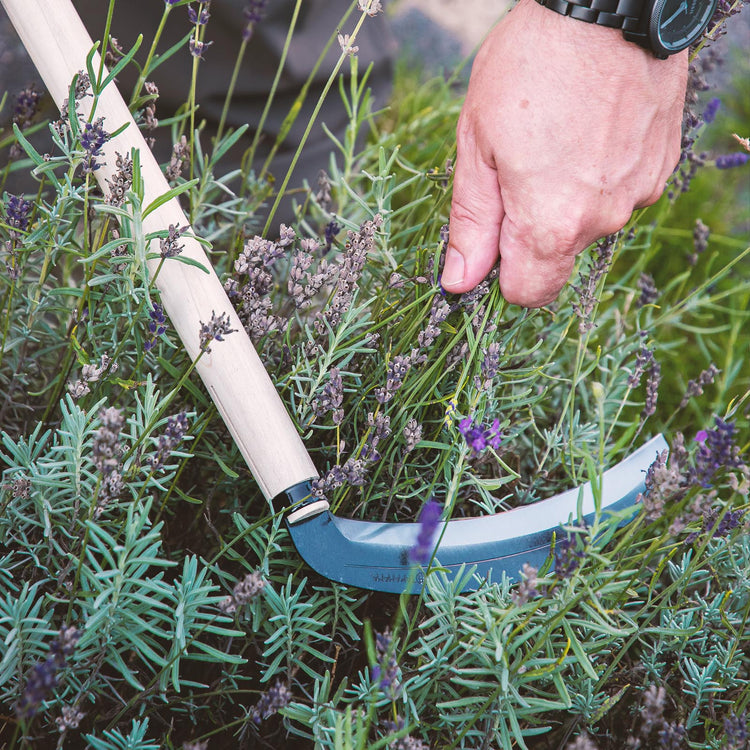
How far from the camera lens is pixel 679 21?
1.31 metres

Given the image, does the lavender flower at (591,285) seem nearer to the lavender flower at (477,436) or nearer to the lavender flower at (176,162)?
the lavender flower at (477,436)

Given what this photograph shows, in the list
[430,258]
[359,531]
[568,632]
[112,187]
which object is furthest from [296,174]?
[568,632]

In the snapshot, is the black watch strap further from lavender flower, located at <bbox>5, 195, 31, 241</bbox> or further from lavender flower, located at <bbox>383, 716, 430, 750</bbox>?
lavender flower, located at <bbox>383, 716, 430, 750</bbox>

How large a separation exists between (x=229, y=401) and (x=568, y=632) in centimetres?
67

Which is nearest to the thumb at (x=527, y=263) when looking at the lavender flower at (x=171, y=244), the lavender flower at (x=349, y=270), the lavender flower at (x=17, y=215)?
the lavender flower at (x=349, y=270)

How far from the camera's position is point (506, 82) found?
132 centimetres

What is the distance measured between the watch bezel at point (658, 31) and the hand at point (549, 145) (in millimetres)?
30

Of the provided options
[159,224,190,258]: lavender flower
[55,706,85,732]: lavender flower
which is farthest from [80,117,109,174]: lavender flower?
[55,706,85,732]: lavender flower

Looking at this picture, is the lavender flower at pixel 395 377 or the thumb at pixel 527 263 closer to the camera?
the lavender flower at pixel 395 377

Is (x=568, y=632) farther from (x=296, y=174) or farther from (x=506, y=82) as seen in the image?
(x=296, y=174)

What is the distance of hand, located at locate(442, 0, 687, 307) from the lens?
1304 millimetres

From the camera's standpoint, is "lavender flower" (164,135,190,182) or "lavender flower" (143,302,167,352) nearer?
"lavender flower" (143,302,167,352)

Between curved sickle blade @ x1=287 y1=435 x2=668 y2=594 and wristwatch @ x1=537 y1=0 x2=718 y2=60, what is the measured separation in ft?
2.40

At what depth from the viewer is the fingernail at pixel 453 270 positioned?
1341 mm
